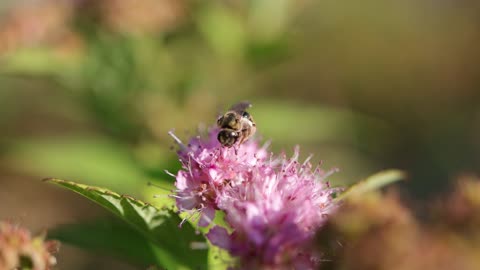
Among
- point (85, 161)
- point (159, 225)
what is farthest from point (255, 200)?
point (85, 161)

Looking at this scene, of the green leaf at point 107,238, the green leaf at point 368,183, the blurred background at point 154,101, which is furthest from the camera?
the blurred background at point 154,101

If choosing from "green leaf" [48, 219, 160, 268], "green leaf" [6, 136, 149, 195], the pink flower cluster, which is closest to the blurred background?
"green leaf" [6, 136, 149, 195]

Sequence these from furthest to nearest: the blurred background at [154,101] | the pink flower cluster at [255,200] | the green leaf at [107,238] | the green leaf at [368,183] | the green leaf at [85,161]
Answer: the blurred background at [154,101] → the green leaf at [85,161] → the green leaf at [107,238] → the green leaf at [368,183] → the pink flower cluster at [255,200]

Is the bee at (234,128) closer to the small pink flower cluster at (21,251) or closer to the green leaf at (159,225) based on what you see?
Answer: the green leaf at (159,225)

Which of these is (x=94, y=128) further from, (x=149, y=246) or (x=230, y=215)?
(x=230, y=215)

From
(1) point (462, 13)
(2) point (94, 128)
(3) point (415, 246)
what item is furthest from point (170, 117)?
(1) point (462, 13)

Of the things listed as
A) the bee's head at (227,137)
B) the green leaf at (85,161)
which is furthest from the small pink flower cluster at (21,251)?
the green leaf at (85,161)

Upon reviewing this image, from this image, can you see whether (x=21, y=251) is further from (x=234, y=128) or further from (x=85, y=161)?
(x=85, y=161)
